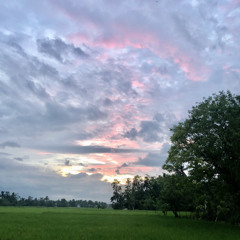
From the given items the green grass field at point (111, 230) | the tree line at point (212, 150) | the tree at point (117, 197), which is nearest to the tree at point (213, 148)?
the tree line at point (212, 150)

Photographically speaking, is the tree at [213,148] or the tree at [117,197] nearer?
the tree at [213,148]

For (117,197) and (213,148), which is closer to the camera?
(213,148)

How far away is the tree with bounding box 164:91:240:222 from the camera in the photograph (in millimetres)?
32250

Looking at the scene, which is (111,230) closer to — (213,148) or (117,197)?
(213,148)

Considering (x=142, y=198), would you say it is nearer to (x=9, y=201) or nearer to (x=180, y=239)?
(x=9, y=201)

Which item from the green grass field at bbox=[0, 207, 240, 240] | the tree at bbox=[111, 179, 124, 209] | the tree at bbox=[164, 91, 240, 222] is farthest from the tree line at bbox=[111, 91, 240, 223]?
the tree at bbox=[111, 179, 124, 209]

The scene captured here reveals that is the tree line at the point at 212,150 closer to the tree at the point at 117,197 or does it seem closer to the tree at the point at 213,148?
the tree at the point at 213,148

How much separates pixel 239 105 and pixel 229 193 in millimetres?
11489

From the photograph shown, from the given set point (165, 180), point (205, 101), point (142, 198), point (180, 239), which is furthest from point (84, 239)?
point (142, 198)

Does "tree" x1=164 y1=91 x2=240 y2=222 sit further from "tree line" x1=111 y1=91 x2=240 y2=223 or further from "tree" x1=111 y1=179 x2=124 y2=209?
"tree" x1=111 y1=179 x2=124 y2=209

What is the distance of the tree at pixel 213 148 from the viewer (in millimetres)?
32250

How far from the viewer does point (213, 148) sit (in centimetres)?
3244

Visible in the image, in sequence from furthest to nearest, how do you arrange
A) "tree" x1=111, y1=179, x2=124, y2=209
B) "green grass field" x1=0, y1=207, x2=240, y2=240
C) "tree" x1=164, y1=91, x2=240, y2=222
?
1. "tree" x1=111, y1=179, x2=124, y2=209
2. "tree" x1=164, y1=91, x2=240, y2=222
3. "green grass field" x1=0, y1=207, x2=240, y2=240

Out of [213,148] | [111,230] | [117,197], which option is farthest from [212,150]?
[117,197]
